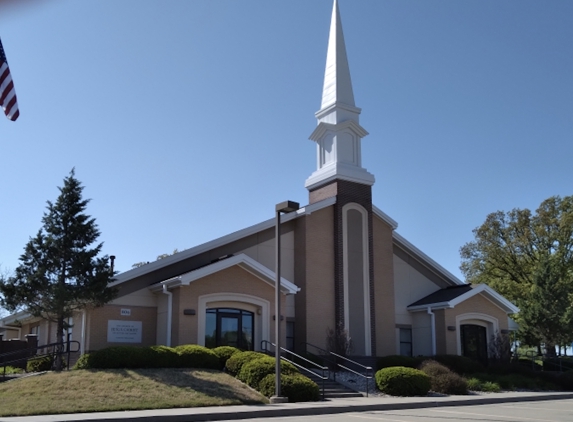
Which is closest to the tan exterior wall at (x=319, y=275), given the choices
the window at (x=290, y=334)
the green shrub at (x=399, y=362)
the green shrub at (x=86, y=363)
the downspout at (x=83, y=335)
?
the window at (x=290, y=334)

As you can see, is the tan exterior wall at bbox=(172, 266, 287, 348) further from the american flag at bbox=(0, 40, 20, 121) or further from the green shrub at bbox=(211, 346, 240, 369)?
the american flag at bbox=(0, 40, 20, 121)

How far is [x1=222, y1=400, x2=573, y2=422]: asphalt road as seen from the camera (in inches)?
617

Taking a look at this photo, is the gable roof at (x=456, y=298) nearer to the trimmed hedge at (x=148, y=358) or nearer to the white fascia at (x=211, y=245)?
the white fascia at (x=211, y=245)

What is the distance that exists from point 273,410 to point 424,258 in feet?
67.9

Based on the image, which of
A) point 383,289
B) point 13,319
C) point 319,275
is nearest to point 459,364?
point 383,289

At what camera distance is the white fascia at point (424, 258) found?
35.3 metres

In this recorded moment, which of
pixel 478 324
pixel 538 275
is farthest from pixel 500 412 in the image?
pixel 538 275

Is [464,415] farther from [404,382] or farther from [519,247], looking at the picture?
[519,247]

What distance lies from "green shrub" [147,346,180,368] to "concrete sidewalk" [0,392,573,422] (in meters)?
4.46

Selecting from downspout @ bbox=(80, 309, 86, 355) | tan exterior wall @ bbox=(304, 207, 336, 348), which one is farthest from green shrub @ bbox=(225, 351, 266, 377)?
tan exterior wall @ bbox=(304, 207, 336, 348)

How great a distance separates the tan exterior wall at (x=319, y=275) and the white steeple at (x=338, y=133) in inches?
83.5

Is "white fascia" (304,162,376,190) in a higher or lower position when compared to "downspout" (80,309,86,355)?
higher

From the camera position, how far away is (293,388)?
1959 cm

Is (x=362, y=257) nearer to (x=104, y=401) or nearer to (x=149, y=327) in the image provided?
(x=149, y=327)
